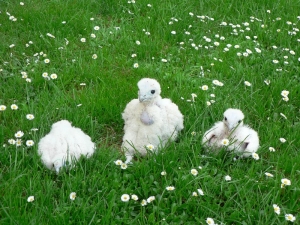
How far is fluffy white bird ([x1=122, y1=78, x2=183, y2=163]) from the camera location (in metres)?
3.96

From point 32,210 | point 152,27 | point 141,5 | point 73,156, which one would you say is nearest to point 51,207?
point 32,210

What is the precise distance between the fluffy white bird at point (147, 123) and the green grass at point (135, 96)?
129 mm

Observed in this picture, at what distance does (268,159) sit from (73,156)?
182 centimetres

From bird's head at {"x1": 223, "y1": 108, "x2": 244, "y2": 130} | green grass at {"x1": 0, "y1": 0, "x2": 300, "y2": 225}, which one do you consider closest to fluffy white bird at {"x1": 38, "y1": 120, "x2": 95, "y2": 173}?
Answer: green grass at {"x1": 0, "y1": 0, "x2": 300, "y2": 225}

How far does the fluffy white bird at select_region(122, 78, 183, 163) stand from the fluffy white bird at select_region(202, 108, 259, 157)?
36 cm

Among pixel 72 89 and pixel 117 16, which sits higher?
pixel 117 16

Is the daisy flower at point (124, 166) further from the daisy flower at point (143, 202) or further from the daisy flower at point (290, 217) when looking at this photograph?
the daisy flower at point (290, 217)

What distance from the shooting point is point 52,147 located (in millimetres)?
3805

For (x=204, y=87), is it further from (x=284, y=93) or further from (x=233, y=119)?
(x=233, y=119)

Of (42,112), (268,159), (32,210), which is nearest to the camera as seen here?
(32,210)

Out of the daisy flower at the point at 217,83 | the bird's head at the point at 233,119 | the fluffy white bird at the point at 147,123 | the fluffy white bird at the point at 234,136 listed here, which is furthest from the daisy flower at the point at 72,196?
the daisy flower at the point at 217,83

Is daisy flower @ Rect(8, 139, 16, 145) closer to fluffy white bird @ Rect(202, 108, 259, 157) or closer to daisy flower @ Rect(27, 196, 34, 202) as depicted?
daisy flower @ Rect(27, 196, 34, 202)

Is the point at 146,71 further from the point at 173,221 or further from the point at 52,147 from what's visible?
the point at 173,221

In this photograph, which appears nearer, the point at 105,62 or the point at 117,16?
the point at 105,62
